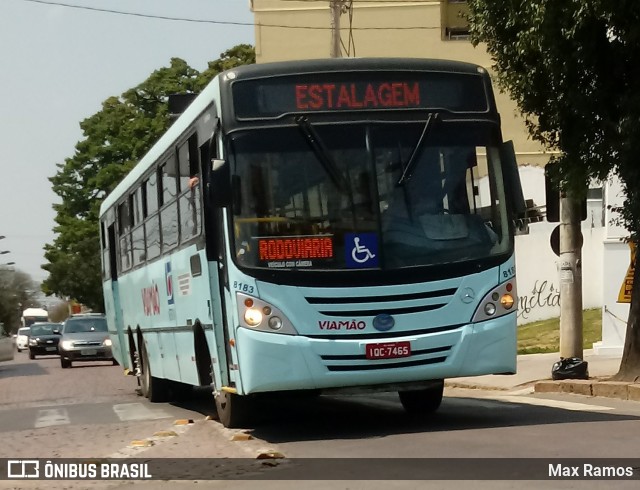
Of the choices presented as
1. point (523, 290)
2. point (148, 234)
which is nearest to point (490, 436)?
point (148, 234)

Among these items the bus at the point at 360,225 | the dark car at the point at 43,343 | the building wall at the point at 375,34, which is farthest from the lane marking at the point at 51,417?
the dark car at the point at 43,343

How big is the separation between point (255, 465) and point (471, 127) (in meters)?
4.02

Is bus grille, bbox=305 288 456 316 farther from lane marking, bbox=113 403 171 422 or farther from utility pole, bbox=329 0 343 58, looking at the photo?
utility pole, bbox=329 0 343 58

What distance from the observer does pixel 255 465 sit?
10633mm

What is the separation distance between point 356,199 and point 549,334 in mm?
24253

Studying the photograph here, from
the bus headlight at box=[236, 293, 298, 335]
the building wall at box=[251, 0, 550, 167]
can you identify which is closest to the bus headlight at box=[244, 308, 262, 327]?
the bus headlight at box=[236, 293, 298, 335]

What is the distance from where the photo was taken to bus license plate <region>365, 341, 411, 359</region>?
1221 centimetres

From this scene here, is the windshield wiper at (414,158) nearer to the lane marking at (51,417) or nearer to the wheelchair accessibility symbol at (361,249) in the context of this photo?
the wheelchair accessibility symbol at (361,249)

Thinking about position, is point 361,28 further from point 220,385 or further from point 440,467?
point 440,467

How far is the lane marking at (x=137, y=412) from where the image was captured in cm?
1689

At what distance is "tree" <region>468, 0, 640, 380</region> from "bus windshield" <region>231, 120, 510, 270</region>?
14.8 ft

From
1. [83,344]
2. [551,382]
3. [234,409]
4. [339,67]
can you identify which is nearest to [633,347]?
[551,382]

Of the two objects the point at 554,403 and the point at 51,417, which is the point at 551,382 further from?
the point at 51,417
